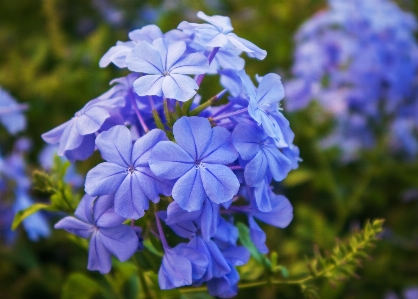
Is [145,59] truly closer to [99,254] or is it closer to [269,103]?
[269,103]

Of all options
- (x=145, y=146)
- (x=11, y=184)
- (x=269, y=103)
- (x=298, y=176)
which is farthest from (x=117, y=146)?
(x=298, y=176)

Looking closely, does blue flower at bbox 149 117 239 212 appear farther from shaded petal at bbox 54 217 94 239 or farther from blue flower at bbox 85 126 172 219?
shaded petal at bbox 54 217 94 239

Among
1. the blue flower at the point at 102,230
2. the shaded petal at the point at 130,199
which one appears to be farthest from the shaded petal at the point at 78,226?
the shaded petal at the point at 130,199

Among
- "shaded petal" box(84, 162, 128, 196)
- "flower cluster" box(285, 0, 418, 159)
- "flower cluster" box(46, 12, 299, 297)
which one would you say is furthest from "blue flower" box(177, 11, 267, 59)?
"flower cluster" box(285, 0, 418, 159)

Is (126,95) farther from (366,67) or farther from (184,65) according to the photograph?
(366,67)

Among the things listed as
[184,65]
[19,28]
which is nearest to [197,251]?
[184,65]
